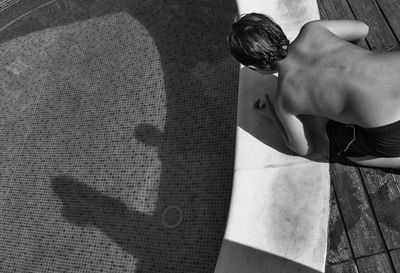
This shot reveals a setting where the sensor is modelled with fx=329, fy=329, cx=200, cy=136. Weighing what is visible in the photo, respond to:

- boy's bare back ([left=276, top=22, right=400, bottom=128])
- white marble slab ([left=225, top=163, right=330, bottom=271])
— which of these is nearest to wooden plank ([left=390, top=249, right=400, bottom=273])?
white marble slab ([left=225, top=163, right=330, bottom=271])

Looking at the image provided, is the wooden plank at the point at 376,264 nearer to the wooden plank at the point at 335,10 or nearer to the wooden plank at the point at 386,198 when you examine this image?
the wooden plank at the point at 386,198

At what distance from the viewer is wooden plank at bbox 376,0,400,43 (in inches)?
128

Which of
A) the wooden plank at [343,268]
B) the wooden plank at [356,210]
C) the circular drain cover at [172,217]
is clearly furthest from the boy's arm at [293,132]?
the circular drain cover at [172,217]

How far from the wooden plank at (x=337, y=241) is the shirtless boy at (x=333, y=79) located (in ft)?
1.89

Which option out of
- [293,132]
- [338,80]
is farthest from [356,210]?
[338,80]

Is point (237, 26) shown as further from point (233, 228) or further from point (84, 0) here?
point (84, 0)

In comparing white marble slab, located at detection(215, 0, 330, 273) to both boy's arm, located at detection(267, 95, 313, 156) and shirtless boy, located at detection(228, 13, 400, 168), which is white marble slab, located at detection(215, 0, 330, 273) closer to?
boy's arm, located at detection(267, 95, 313, 156)

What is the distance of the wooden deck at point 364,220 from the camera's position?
2.57 meters

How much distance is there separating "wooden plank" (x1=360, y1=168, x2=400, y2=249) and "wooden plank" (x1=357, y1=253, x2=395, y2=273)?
0.35ft

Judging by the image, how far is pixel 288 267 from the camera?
2.55 m

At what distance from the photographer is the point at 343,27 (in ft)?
8.43

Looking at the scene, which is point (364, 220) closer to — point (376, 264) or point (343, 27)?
point (376, 264)

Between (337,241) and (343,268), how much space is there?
21 cm

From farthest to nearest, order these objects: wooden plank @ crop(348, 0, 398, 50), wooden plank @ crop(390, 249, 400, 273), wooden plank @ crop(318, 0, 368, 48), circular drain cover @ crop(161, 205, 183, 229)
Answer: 1. circular drain cover @ crop(161, 205, 183, 229)
2. wooden plank @ crop(318, 0, 368, 48)
3. wooden plank @ crop(348, 0, 398, 50)
4. wooden plank @ crop(390, 249, 400, 273)
